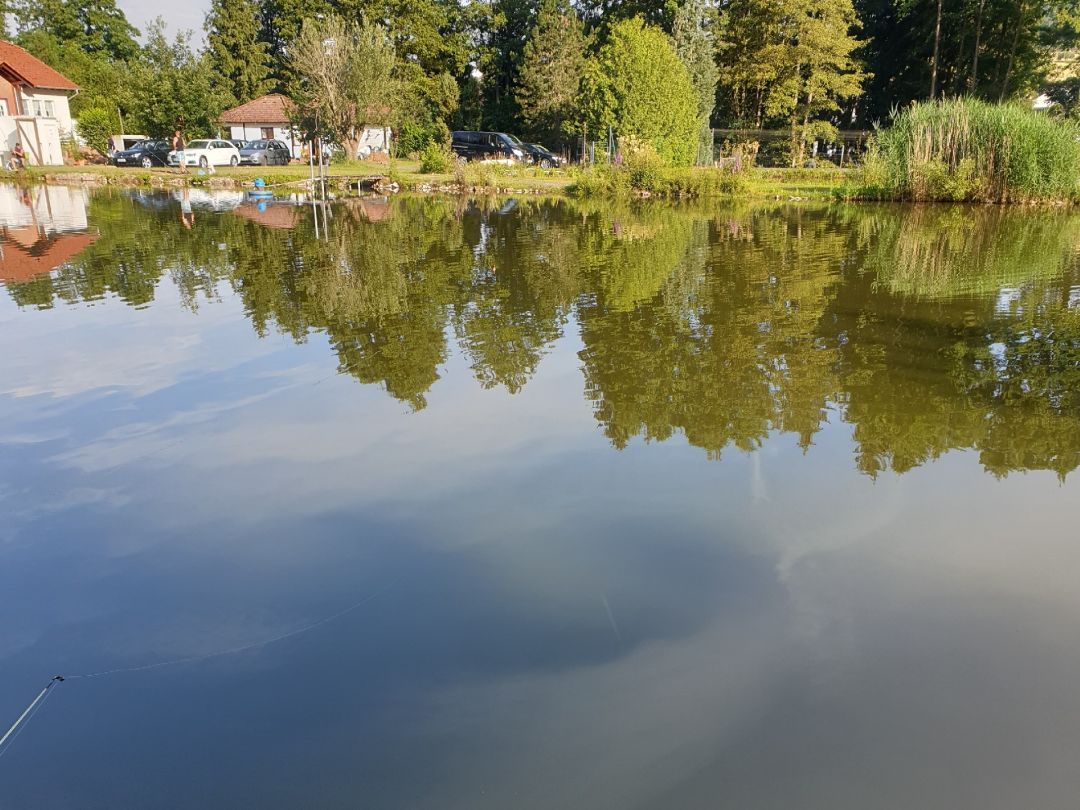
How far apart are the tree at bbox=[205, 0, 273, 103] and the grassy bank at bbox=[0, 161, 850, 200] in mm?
26358

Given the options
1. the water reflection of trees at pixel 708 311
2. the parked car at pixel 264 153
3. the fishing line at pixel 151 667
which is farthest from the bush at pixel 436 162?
the fishing line at pixel 151 667

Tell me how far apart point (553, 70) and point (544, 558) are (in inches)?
1878

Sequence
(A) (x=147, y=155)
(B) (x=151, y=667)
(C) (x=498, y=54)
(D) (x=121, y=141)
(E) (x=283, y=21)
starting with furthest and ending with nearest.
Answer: (E) (x=283, y=21)
(C) (x=498, y=54)
(D) (x=121, y=141)
(A) (x=147, y=155)
(B) (x=151, y=667)

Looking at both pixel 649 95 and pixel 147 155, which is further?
pixel 147 155

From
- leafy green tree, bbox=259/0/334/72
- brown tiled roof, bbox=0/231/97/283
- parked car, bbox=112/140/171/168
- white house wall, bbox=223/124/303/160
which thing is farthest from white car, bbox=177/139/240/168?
brown tiled roof, bbox=0/231/97/283

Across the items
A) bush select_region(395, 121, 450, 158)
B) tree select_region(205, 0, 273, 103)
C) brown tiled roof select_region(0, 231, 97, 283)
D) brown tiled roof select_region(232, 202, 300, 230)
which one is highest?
tree select_region(205, 0, 273, 103)

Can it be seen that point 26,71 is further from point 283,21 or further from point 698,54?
point 698,54

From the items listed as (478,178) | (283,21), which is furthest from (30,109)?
(478,178)

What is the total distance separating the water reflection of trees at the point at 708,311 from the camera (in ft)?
22.1

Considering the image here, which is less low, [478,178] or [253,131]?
[253,131]

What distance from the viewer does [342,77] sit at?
111ft

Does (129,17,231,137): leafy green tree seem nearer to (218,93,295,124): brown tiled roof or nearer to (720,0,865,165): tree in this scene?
(218,93,295,124): brown tiled roof

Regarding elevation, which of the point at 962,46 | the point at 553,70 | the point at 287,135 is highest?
the point at 553,70

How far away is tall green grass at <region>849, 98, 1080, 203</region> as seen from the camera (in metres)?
23.5
